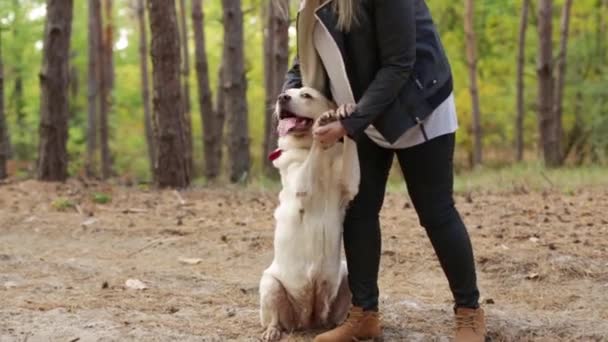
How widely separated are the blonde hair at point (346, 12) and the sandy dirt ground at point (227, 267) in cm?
178

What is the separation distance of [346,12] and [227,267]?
3.65 meters

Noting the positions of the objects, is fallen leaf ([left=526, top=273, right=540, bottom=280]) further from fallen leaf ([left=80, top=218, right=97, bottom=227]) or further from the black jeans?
fallen leaf ([left=80, top=218, right=97, bottom=227])

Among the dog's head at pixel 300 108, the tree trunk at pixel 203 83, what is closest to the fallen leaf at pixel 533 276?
the dog's head at pixel 300 108

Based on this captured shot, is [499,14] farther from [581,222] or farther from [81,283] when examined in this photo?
[81,283]

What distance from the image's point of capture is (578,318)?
4855 mm

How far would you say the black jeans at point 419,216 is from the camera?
159 inches

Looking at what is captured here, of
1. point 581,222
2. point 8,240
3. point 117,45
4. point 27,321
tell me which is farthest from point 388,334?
point 117,45

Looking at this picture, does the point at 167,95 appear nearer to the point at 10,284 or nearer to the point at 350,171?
the point at 10,284

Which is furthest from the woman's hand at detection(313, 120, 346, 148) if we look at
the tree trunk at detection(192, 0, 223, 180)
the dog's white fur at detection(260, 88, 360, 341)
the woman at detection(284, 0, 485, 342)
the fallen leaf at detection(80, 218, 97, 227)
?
the tree trunk at detection(192, 0, 223, 180)

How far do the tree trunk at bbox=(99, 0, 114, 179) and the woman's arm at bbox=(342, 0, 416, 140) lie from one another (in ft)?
54.8

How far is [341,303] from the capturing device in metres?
4.59

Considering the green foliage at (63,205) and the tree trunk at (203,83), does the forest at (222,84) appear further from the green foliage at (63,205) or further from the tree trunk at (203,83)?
the green foliage at (63,205)

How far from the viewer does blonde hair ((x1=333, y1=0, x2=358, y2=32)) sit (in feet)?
12.4

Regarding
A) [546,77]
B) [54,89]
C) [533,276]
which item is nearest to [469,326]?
[533,276]
